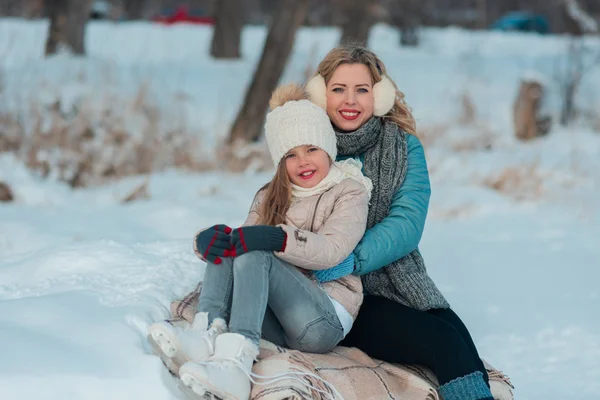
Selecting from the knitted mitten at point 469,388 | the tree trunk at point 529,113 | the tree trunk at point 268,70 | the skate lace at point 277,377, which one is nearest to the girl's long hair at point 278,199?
the skate lace at point 277,377

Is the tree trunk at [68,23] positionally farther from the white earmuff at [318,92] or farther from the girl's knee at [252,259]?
the girl's knee at [252,259]

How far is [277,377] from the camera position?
116 inches

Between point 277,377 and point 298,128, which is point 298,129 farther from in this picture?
point 277,377

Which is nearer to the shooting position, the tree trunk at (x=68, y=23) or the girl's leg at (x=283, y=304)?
the girl's leg at (x=283, y=304)

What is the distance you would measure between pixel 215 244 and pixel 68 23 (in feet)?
36.5

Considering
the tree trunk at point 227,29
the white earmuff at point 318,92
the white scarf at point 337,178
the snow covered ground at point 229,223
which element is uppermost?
the tree trunk at point 227,29

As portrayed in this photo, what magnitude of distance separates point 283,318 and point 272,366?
25 cm

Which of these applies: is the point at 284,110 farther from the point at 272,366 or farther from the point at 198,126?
the point at 198,126

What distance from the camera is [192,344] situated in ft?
9.61

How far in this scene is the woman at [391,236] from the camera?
3.32 m

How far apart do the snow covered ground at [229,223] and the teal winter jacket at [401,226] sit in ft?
2.59

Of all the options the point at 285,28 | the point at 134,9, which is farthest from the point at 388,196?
the point at 134,9

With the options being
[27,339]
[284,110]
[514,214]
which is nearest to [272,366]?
[27,339]

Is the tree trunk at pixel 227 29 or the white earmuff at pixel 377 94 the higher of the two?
the tree trunk at pixel 227 29
